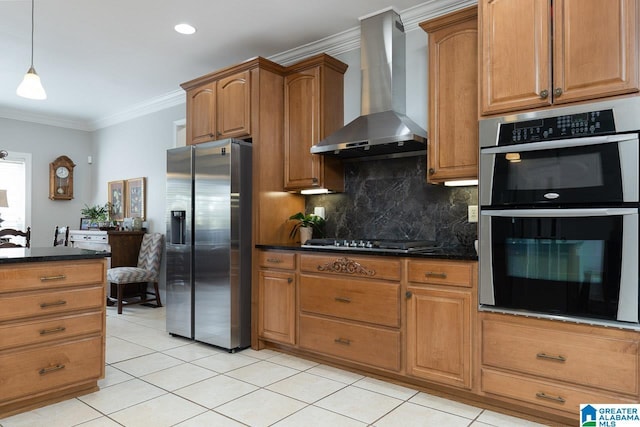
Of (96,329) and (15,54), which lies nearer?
(96,329)

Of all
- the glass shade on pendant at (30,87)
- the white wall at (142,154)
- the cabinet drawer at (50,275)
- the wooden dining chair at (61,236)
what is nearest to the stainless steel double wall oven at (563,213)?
the cabinet drawer at (50,275)

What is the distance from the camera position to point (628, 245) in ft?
6.55

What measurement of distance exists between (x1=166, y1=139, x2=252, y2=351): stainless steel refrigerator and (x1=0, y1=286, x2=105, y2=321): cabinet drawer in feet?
3.42

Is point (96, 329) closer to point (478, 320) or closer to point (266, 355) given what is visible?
point (266, 355)

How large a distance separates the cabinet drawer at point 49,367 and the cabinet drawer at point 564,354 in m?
2.31

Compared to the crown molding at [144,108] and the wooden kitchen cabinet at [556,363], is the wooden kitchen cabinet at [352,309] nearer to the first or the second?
the wooden kitchen cabinet at [556,363]

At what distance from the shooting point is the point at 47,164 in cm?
653

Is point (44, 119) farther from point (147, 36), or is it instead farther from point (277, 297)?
point (277, 297)

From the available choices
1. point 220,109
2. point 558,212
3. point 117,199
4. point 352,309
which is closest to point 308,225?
point 352,309

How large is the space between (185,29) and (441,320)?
10.1 feet

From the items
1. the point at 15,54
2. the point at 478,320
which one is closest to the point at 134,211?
the point at 15,54

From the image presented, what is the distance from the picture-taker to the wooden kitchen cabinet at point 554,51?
80.5 inches

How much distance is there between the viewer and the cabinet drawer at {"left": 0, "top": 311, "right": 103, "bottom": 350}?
2264 millimetres

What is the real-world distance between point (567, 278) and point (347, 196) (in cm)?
196
